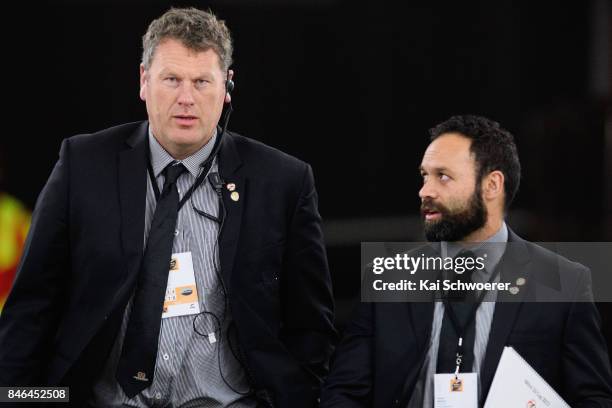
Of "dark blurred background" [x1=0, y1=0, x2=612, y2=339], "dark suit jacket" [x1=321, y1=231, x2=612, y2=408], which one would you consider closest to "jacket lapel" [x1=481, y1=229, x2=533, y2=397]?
"dark suit jacket" [x1=321, y1=231, x2=612, y2=408]

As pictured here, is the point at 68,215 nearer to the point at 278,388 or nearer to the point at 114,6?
the point at 278,388

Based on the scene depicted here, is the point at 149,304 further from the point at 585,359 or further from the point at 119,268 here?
the point at 585,359

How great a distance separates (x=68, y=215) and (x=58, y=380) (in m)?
0.50

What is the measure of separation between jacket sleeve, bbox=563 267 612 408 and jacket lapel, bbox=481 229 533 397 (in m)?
0.16

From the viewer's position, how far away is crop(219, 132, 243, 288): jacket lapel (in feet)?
10.7

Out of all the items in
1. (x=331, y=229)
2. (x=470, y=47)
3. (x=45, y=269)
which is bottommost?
(x=331, y=229)

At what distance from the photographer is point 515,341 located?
3217 mm

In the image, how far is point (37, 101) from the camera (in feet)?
19.2

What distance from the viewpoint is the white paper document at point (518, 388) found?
3.10 m

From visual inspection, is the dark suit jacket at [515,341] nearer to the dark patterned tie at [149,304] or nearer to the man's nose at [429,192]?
the man's nose at [429,192]

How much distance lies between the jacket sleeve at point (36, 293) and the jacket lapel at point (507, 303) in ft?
4.37

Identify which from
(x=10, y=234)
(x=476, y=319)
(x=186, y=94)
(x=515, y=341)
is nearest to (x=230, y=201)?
(x=186, y=94)

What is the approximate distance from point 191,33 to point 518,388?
1.45 metres

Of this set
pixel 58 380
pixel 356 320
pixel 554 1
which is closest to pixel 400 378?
pixel 356 320
